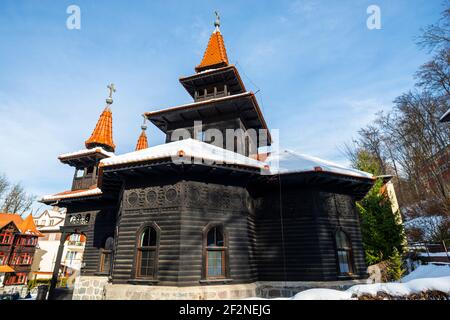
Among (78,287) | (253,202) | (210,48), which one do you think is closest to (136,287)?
(253,202)

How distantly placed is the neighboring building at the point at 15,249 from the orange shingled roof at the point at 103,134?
73.2 feet

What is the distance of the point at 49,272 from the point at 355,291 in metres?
47.3

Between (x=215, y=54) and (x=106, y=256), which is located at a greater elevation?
(x=215, y=54)

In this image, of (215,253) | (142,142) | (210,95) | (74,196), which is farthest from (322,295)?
(142,142)

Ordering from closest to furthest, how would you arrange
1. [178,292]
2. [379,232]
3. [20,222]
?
[178,292] < [379,232] < [20,222]

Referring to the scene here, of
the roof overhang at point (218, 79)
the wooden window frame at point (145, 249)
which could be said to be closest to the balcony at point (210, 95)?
the roof overhang at point (218, 79)

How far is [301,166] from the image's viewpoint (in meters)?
11.5

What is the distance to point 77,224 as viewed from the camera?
16109 millimetres

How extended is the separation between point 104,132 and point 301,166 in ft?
55.8

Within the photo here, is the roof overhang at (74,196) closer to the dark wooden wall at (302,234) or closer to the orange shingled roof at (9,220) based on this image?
the dark wooden wall at (302,234)

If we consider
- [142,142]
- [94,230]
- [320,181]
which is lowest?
[94,230]

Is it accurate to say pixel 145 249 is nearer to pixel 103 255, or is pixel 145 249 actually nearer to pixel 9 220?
pixel 103 255

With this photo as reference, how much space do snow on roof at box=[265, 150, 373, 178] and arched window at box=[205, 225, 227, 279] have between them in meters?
3.74

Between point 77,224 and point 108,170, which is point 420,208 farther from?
point 77,224
